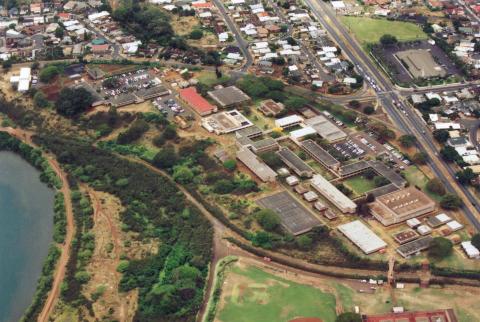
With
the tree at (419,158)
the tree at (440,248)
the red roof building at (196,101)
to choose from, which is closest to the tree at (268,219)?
the tree at (440,248)

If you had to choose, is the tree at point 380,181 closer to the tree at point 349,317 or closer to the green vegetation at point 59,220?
the tree at point 349,317

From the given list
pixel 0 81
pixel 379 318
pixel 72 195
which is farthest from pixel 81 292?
pixel 0 81

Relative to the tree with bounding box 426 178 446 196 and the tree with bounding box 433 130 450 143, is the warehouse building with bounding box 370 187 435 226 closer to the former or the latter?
the tree with bounding box 426 178 446 196

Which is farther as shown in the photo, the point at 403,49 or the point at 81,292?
the point at 403,49

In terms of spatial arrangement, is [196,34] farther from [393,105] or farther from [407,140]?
[407,140]

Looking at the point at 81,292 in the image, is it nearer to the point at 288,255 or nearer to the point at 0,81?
the point at 288,255

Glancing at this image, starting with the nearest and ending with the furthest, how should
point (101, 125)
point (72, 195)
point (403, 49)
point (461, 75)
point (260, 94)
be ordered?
1. point (72, 195)
2. point (101, 125)
3. point (260, 94)
4. point (461, 75)
5. point (403, 49)

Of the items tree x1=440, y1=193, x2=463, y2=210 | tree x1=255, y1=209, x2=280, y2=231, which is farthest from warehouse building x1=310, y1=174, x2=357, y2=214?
tree x1=440, y1=193, x2=463, y2=210
